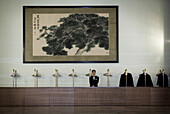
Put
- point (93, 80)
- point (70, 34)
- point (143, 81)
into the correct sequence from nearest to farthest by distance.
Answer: point (93, 80), point (143, 81), point (70, 34)

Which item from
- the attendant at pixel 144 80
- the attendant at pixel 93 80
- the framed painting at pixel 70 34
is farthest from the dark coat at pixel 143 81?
the attendant at pixel 93 80

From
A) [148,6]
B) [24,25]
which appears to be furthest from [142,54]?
[24,25]

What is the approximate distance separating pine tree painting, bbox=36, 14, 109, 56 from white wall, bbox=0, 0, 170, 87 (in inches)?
17.1

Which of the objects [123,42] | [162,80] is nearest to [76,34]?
[123,42]

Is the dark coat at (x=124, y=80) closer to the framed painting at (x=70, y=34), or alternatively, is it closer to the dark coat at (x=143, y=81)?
the dark coat at (x=143, y=81)

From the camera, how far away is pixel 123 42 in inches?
278

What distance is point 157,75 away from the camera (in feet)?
22.2

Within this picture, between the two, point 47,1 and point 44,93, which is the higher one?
point 47,1

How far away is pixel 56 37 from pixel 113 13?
1.90m

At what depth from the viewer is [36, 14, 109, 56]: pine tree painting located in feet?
23.1

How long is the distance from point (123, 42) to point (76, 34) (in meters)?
1.47

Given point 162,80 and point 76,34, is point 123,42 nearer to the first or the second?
point 76,34

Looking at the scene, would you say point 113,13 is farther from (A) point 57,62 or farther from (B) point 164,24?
(A) point 57,62

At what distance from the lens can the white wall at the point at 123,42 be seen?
7035mm
